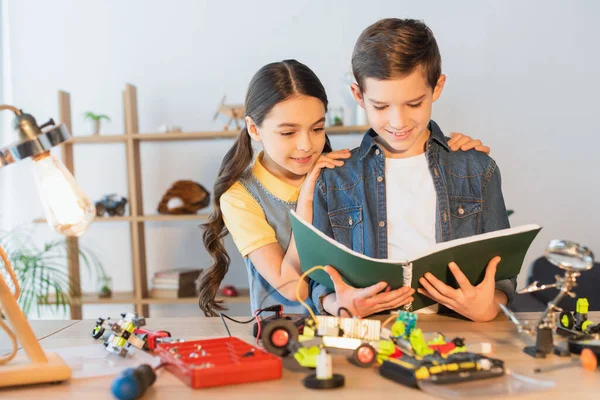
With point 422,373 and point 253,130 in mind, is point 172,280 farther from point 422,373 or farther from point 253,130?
point 422,373

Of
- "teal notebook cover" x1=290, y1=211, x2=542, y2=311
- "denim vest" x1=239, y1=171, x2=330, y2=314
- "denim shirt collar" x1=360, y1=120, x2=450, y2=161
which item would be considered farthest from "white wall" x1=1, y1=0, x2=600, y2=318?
"teal notebook cover" x1=290, y1=211, x2=542, y2=311

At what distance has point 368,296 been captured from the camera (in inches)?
53.1

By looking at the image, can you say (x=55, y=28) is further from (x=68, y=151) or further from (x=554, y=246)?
(x=554, y=246)

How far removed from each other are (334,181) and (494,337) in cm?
61

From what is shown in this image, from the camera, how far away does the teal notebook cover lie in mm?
1283

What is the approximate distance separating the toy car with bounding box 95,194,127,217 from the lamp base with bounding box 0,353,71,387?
2.59m

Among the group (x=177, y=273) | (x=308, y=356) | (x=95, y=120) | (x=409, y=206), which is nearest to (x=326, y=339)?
(x=308, y=356)

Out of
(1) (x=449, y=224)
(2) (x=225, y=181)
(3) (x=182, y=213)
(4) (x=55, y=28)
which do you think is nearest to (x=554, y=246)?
(1) (x=449, y=224)

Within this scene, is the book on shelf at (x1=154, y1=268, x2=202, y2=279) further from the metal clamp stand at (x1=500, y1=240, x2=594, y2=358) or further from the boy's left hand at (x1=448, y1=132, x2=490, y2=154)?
the metal clamp stand at (x1=500, y1=240, x2=594, y2=358)

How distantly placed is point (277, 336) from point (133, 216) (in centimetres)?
266

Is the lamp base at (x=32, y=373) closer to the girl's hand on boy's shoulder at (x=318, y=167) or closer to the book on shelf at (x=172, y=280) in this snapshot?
the girl's hand on boy's shoulder at (x=318, y=167)

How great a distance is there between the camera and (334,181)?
1.72 meters

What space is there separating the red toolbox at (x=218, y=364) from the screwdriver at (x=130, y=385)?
0.08 meters

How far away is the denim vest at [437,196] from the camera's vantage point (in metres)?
1.66
